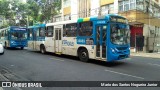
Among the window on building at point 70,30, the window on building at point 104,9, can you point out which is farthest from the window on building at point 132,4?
the window on building at point 70,30

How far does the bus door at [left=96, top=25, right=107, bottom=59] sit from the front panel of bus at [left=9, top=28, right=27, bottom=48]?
47.7 ft

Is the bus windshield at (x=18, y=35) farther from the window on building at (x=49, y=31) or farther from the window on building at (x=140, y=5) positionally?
the window on building at (x=140, y=5)

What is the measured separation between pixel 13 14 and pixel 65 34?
35542mm

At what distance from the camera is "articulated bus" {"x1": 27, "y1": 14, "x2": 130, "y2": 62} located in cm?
1136

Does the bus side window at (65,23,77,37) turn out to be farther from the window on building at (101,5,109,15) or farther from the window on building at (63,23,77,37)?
the window on building at (101,5,109,15)

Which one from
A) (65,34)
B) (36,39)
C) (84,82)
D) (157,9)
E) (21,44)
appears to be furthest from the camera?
(157,9)

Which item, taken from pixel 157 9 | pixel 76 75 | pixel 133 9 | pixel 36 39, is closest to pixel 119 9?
pixel 133 9

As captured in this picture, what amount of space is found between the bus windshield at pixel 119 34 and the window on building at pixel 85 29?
5.49 ft

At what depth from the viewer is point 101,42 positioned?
1170 centimetres

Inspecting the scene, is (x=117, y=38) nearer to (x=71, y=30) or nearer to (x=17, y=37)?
(x=71, y=30)

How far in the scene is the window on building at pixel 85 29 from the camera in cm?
1255

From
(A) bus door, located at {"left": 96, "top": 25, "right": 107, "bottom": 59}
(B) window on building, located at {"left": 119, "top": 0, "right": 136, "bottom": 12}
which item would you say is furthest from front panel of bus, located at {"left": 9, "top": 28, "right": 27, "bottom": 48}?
(A) bus door, located at {"left": 96, "top": 25, "right": 107, "bottom": 59}

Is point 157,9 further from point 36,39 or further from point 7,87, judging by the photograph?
point 7,87

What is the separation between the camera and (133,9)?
25688mm
